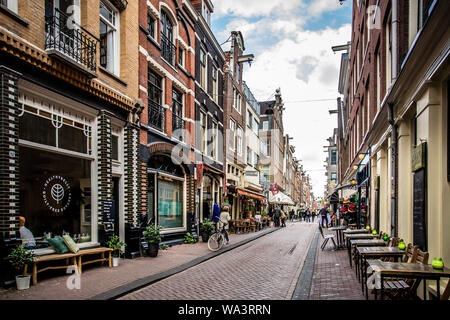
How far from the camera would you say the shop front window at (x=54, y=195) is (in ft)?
25.8

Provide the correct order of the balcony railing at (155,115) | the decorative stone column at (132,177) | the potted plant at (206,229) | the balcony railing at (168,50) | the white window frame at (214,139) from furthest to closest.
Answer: the white window frame at (214,139) < the potted plant at (206,229) < the balcony railing at (168,50) < the balcony railing at (155,115) < the decorative stone column at (132,177)

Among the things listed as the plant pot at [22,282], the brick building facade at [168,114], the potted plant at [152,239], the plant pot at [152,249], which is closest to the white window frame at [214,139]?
the brick building facade at [168,114]

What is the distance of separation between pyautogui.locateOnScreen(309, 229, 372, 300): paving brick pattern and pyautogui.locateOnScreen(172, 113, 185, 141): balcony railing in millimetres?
8080

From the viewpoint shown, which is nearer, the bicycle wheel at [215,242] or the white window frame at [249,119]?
the bicycle wheel at [215,242]

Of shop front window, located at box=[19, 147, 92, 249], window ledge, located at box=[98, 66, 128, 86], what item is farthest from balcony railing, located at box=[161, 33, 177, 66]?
shop front window, located at box=[19, 147, 92, 249]

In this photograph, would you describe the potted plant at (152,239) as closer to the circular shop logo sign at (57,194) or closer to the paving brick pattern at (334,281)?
the circular shop logo sign at (57,194)

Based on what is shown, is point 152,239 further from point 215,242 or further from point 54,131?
point 54,131

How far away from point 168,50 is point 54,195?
361 inches

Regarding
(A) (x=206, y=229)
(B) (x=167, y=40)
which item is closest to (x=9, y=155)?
(B) (x=167, y=40)

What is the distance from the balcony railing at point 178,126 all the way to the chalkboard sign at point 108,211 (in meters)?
6.14

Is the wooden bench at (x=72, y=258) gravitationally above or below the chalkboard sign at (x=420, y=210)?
below

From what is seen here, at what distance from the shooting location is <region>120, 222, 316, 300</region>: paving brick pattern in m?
6.79

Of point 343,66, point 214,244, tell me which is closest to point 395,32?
point 214,244

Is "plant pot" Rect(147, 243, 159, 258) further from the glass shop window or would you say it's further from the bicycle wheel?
the glass shop window
